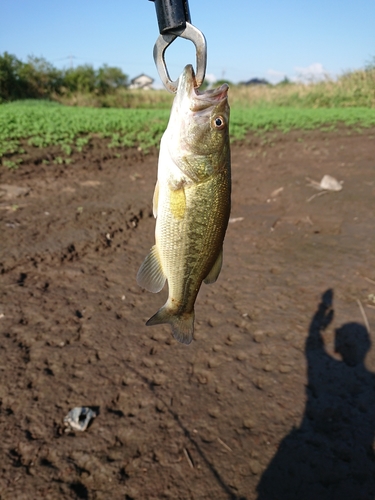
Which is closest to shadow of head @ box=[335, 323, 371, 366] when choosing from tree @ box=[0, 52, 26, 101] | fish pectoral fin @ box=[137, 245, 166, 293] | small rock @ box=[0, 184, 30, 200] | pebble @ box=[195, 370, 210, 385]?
pebble @ box=[195, 370, 210, 385]

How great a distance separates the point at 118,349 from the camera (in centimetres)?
366

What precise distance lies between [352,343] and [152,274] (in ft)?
9.44

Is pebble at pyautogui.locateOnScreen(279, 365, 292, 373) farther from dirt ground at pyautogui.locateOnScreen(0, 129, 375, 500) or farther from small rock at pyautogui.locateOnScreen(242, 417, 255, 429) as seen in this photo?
small rock at pyautogui.locateOnScreen(242, 417, 255, 429)

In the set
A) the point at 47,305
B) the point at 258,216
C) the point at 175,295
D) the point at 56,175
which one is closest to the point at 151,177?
the point at 56,175

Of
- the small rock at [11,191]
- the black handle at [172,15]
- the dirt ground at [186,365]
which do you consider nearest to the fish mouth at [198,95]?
the black handle at [172,15]

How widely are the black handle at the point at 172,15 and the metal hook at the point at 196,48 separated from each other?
0.02 meters

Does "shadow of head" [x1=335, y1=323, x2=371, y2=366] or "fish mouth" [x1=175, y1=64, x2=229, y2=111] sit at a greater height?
"fish mouth" [x1=175, y1=64, x2=229, y2=111]

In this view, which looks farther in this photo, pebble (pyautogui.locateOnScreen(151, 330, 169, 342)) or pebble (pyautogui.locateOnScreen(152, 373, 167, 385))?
pebble (pyautogui.locateOnScreen(151, 330, 169, 342))

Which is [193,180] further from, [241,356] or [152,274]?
[241,356]

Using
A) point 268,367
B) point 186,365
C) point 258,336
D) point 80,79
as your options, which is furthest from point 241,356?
point 80,79

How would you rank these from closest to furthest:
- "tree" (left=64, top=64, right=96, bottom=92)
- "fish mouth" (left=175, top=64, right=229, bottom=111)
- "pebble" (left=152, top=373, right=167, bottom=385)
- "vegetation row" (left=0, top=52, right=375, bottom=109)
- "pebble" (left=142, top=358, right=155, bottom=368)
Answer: "fish mouth" (left=175, top=64, right=229, bottom=111)
"pebble" (left=152, top=373, right=167, bottom=385)
"pebble" (left=142, top=358, right=155, bottom=368)
"vegetation row" (left=0, top=52, right=375, bottom=109)
"tree" (left=64, top=64, right=96, bottom=92)

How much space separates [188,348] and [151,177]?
5941 millimetres

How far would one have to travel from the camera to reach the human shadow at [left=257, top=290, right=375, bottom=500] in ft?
8.40

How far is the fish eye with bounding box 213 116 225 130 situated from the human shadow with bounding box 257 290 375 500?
7.64ft
